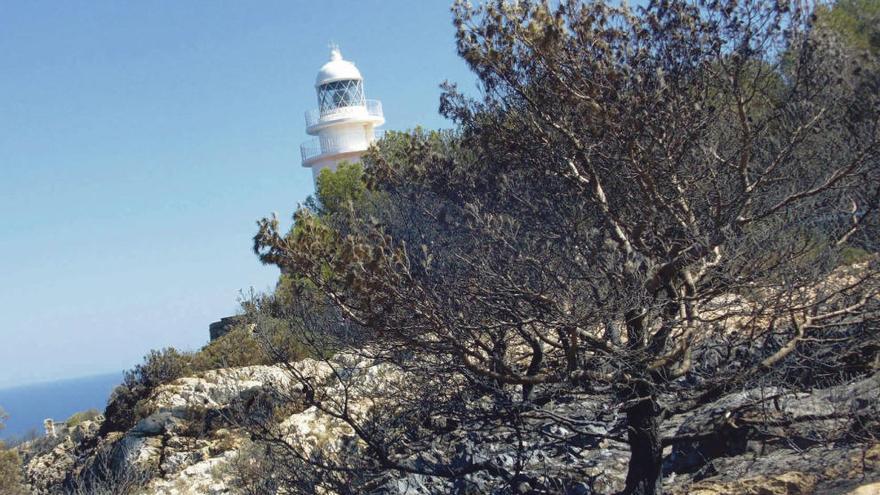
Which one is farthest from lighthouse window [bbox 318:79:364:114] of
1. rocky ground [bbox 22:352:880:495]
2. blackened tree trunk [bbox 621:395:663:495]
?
blackened tree trunk [bbox 621:395:663:495]

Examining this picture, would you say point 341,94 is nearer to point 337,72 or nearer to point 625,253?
point 337,72

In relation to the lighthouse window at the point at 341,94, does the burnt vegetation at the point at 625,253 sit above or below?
below

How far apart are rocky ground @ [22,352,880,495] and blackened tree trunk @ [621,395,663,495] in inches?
7.7

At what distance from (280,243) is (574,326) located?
2641 millimetres

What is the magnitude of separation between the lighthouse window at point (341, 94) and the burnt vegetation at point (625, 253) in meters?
30.8

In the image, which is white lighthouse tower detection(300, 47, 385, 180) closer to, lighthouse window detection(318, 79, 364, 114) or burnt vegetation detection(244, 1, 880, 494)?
lighthouse window detection(318, 79, 364, 114)

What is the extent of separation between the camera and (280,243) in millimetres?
7676

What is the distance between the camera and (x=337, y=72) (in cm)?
4022

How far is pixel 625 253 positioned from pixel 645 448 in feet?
6.31

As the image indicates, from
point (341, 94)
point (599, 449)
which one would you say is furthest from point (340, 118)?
point (599, 449)

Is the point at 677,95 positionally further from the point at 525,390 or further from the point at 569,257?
the point at 525,390

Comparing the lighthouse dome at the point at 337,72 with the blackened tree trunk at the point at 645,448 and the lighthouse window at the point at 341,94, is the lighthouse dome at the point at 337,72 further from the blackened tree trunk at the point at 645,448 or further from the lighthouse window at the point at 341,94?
the blackened tree trunk at the point at 645,448

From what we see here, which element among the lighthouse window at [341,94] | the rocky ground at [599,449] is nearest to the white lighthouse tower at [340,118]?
the lighthouse window at [341,94]

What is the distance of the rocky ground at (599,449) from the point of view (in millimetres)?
8125
